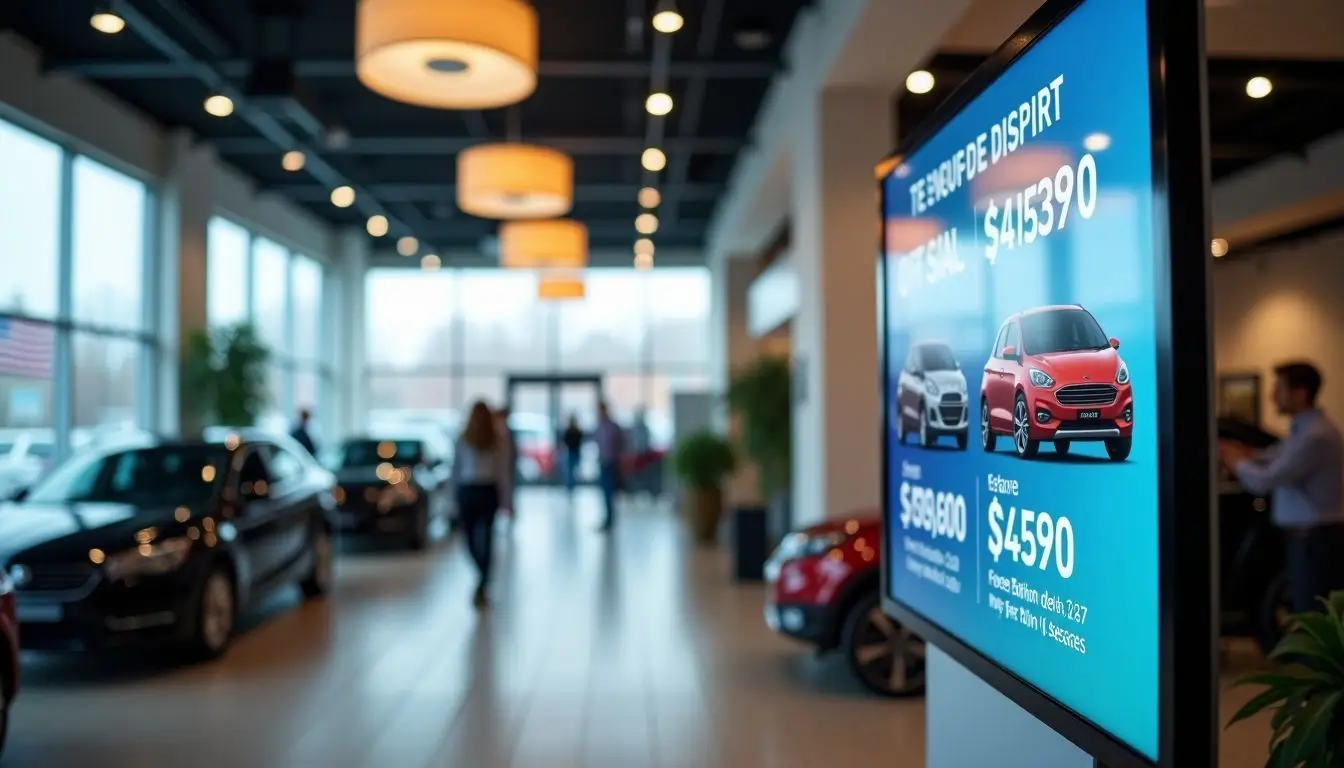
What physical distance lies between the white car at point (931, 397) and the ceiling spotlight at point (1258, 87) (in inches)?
254

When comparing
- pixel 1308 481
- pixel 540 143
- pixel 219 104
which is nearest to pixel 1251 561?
pixel 1308 481

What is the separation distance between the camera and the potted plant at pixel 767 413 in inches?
400

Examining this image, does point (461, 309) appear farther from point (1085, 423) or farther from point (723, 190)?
point (1085, 423)

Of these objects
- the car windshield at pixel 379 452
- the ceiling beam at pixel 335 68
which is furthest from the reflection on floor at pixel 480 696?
the ceiling beam at pixel 335 68

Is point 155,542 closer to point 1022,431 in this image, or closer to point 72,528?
point 72,528

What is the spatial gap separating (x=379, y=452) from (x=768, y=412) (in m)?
5.05

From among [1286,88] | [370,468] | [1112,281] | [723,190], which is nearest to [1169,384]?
[1112,281]

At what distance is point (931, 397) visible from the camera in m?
3.01

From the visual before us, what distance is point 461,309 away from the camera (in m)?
21.5

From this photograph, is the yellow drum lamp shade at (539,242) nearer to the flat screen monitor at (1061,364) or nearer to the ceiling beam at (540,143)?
the ceiling beam at (540,143)

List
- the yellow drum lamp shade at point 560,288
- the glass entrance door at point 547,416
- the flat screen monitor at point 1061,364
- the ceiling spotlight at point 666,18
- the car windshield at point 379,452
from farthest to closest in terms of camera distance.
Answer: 1. the glass entrance door at point 547,416
2. the yellow drum lamp shade at point 560,288
3. the car windshield at point 379,452
4. the ceiling spotlight at point 666,18
5. the flat screen monitor at point 1061,364

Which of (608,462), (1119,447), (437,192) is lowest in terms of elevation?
(608,462)

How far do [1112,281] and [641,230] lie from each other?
1730cm

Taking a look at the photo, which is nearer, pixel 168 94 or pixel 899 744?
pixel 899 744
